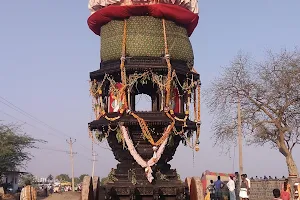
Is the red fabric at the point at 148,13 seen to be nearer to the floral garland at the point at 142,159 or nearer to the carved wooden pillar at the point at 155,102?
the carved wooden pillar at the point at 155,102

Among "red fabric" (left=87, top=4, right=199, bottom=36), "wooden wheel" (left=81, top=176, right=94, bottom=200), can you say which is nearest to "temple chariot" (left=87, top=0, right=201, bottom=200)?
"red fabric" (left=87, top=4, right=199, bottom=36)

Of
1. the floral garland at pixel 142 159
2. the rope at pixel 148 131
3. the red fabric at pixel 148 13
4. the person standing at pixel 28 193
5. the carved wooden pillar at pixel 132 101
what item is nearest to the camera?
the person standing at pixel 28 193

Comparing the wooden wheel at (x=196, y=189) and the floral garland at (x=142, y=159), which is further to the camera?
the floral garland at (x=142, y=159)

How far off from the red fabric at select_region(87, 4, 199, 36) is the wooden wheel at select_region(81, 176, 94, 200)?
5.10 m

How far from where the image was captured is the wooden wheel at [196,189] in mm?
11484

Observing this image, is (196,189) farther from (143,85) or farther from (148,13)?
(148,13)

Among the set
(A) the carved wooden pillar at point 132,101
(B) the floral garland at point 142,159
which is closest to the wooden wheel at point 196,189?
(B) the floral garland at point 142,159

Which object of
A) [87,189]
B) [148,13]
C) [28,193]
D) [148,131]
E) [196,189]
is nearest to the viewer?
[87,189]

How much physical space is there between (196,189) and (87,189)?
2.86 meters

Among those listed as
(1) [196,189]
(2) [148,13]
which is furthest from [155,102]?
(1) [196,189]

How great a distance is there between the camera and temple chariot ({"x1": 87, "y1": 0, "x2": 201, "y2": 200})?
42.0 feet

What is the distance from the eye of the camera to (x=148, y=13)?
44.5ft

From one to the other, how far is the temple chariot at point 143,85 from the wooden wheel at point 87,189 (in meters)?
0.80

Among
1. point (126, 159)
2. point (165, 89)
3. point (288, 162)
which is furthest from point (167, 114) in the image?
point (288, 162)
